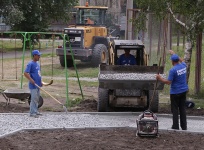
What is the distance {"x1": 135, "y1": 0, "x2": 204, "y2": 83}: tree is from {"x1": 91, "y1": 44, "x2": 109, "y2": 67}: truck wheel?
10.0 m

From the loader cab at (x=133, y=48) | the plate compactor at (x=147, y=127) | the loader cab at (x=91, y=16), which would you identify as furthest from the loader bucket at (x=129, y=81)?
the loader cab at (x=91, y=16)

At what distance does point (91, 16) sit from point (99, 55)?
10.4 feet

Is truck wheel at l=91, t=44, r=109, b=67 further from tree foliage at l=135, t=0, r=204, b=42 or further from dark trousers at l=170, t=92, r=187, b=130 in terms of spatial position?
dark trousers at l=170, t=92, r=187, b=130

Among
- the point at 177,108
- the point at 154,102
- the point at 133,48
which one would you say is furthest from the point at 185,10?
the point at 177,108

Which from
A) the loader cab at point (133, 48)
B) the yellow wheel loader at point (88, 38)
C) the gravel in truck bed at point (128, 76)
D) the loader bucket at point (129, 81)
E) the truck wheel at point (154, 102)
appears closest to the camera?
the loader bucket at point (129, 81)

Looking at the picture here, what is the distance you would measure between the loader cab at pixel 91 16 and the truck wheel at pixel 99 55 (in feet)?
6.35

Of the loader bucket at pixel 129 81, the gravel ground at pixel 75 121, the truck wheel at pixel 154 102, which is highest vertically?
the loader bucket at pixel 129 81

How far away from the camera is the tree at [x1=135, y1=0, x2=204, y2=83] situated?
1455 centimetres

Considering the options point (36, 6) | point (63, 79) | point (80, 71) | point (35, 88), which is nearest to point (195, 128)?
point (35, 88)

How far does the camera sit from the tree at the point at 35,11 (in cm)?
3528

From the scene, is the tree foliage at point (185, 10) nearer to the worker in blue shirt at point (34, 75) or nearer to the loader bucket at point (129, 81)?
the loader bucket at point (129, 81)

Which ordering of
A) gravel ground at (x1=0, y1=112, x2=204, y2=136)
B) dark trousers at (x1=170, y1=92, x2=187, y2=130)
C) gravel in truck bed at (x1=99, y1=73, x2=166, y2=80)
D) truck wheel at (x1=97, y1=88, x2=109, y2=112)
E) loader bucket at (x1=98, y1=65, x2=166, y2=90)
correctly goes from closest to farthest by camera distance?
dark trousers at (x1=170, y1=92, x2=187, y2=130) → gravel ground at (x1=0, y1=112, x2=204, y2=136) → loader bucket at (x1=98, y1=65, x2=166, y2=90) → gravel in truck bed at (x1=99, y1=73, x2=166, y2=80) → truck wheel at (x1=97, y1=88, x2=109, y2=112)

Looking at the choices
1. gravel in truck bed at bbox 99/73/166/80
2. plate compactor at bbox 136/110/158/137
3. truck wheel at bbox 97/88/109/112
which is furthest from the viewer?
truck wheel at bbox 97/88/109/112

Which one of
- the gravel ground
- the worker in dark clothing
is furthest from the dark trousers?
the gravel ground
